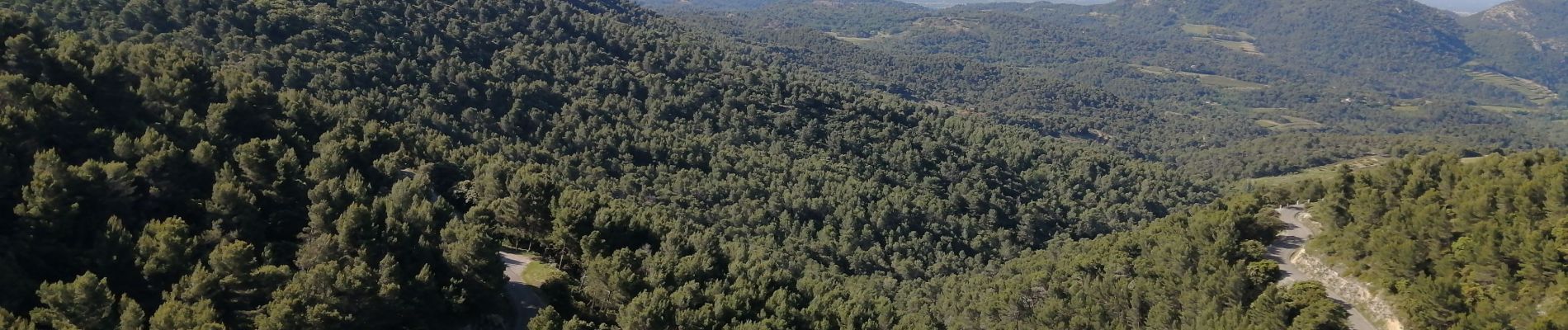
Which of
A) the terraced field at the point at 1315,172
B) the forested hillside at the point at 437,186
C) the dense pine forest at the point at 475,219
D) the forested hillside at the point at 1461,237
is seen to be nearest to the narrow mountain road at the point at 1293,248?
the dense pine forest at the point at 475,219

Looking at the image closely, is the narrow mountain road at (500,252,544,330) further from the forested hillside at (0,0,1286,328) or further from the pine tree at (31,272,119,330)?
the pine tree at (31,272,119,330)

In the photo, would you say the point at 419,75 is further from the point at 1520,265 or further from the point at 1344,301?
the point at 1520,265

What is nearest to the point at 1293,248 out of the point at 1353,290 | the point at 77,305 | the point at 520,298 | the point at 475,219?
the point at 1353,290

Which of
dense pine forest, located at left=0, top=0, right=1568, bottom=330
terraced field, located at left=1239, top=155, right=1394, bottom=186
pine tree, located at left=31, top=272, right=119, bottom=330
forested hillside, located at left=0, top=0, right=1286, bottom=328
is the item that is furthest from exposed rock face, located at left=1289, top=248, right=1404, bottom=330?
terraced field, located at left=1239, top=155, right=1394, bottom=186

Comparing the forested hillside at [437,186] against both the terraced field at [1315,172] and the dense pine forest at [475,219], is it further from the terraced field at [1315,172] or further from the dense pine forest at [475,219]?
the terraced field at [1315,172]

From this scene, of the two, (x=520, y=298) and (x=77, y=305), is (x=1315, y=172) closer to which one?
(x=520, y=298)

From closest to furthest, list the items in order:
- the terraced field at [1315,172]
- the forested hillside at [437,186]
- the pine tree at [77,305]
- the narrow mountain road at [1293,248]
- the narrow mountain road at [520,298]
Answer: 1. the pine tree at [77,305]
2. the forested hillside at [437,186]
3. the narrow mountain road at [520,298]
4. the narrow mountain road at [1293,248]
5. the terraced field at [1315,172]

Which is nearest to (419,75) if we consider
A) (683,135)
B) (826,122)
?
(683,135)
